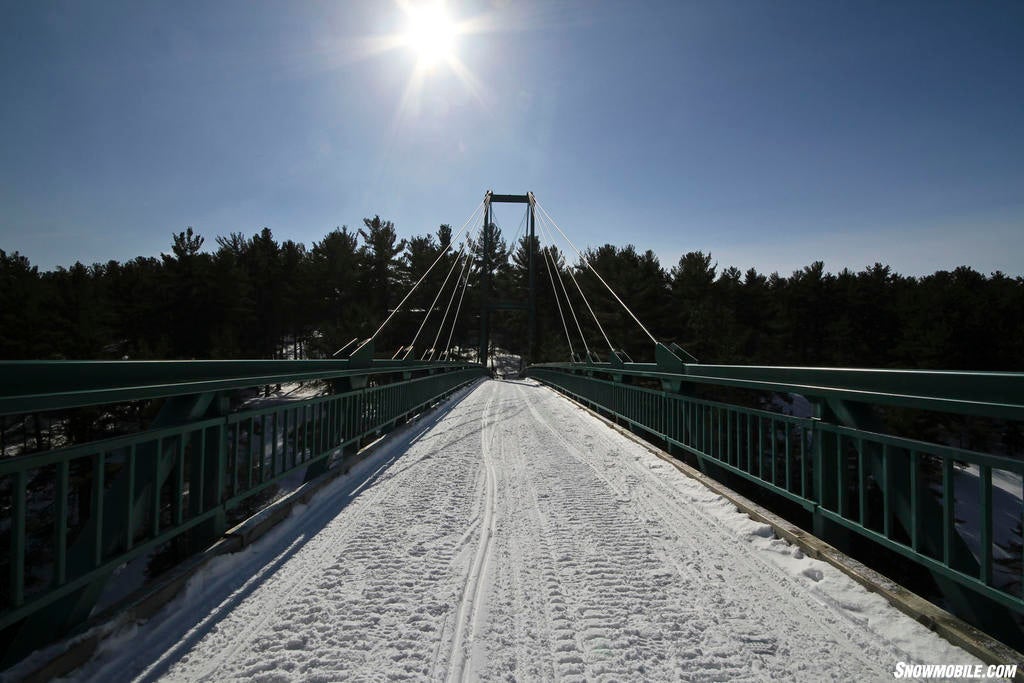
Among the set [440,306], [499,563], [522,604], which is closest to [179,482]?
[499,563]

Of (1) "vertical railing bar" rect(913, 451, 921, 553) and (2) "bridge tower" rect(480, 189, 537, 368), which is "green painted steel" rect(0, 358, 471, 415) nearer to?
(1) "vertical railing bar" rect(913, 451, 921, 553)

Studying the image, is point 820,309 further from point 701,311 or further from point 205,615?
point 205,615

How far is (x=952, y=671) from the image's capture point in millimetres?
1814

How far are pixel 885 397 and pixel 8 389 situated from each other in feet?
12.8

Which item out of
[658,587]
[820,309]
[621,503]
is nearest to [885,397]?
[658,587]

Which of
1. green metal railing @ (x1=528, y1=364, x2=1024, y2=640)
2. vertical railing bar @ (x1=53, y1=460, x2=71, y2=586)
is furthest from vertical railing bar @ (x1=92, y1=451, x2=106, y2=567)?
green metal railing @ (x1=528, y1=364, x2=1024, y2=640)

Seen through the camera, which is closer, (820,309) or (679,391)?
(679,391)

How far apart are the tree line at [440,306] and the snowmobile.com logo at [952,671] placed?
1877 centimetres

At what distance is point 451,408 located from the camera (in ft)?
39.6

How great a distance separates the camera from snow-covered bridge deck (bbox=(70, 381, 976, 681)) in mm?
1904

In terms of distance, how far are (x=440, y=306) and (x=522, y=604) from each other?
4886 centimetres

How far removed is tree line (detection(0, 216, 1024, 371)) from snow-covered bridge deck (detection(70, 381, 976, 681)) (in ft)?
55.2

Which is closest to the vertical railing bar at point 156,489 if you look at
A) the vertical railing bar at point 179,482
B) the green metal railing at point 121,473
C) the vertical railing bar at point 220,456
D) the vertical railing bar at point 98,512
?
the green metal railing at point 121,473

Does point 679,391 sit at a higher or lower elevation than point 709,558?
higher
